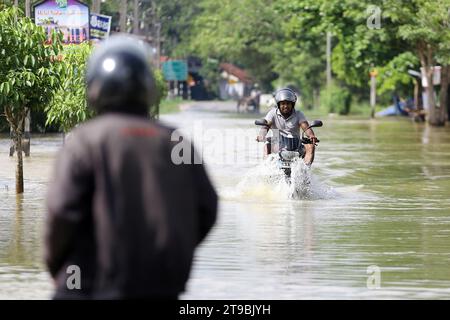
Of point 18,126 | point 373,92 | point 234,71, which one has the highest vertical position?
point 18,126

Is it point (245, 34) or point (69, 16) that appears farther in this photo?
point (245, 34)

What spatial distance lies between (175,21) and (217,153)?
90.2 meters

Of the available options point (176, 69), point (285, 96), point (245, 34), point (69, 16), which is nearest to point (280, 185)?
point (285, 96)

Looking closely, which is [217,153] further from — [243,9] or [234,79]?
[234,79]

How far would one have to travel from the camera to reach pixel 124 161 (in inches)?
205

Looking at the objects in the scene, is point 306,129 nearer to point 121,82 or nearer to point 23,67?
point 23,67

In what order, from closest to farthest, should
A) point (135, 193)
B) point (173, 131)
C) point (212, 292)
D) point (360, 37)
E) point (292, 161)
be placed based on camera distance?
point (135, 193), point (173, 131), point (212, 292), point (292, 161), point (360, 37)

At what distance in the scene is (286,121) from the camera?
19.7m

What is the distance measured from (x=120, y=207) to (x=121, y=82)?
21.3 inches

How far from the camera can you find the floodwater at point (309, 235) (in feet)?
36.8

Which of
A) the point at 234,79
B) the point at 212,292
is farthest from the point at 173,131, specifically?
the point at 234,79

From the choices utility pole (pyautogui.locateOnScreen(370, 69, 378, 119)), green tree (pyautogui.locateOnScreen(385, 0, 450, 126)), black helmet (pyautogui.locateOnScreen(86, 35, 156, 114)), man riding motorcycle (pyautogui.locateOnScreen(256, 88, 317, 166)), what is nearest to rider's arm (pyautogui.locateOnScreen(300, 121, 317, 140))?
man riding motorcycle (pyautogui.locateOnScreen(256, 88, 317, 166))

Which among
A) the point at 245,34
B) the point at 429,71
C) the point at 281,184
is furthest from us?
the point at 245,34

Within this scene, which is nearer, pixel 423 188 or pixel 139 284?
pixel 139 284
